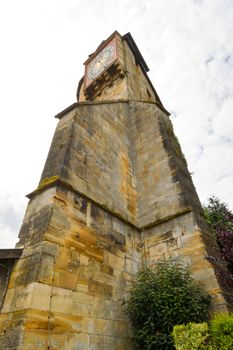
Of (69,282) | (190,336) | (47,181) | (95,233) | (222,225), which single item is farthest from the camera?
(222,225)

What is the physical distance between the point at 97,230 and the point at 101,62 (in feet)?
37.5

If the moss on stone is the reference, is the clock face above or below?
above

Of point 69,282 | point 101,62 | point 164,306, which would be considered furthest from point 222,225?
point 101,62

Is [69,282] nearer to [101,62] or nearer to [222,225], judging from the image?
[222,225]

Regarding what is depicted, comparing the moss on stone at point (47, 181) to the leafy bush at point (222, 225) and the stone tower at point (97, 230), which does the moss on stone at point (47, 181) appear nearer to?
the stone tower at point (97, 230)

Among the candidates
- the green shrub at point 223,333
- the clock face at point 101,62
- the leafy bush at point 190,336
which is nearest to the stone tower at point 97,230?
the leafy bush at point 190,336

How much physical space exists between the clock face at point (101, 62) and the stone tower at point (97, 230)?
18.2 ft

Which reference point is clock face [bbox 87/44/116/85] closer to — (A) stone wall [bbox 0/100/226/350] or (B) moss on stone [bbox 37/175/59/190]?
(A) stone wall [bbox 0/100/226/350]

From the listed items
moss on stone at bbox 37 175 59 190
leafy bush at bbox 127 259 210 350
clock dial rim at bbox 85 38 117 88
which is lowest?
leafy bush at bbox 127 259 210 350

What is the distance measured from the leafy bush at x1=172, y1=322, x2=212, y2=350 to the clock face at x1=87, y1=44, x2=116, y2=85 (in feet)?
40.2

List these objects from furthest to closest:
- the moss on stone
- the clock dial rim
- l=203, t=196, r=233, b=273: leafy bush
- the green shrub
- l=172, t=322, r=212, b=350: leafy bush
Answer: the clock dial rim → l=203, t=196, r=233, b=273: leafy bush → the moss on stone → l=172, t=322, r=212, b=350: leafy bush → the green shrub

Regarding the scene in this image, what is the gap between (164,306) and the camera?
4074 millimetres

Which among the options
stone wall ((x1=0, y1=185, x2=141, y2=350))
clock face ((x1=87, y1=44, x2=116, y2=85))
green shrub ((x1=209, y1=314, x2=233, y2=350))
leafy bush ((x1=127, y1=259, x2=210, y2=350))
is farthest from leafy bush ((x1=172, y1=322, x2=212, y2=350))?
clock face ((x1=87, y1=44, x2=116, y2=85))

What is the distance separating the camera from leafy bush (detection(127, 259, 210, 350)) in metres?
3.94
